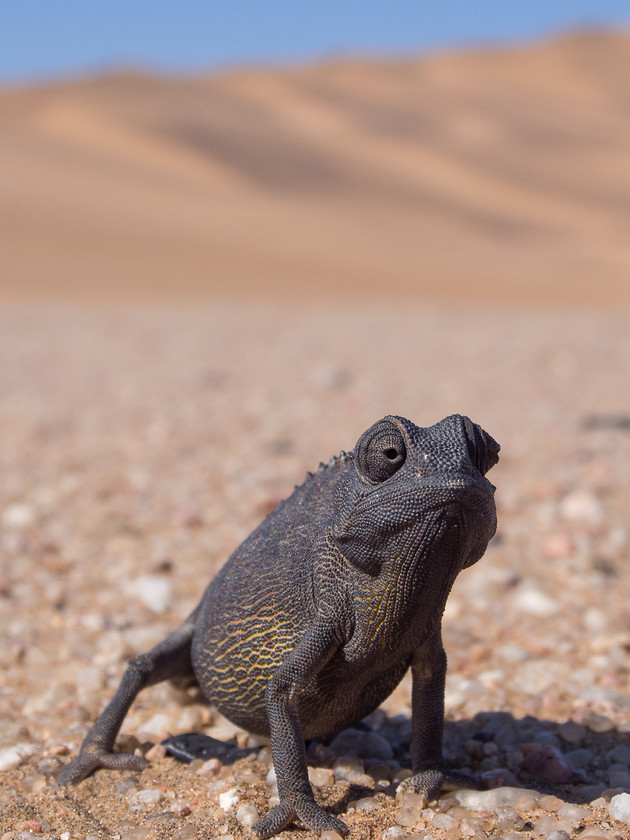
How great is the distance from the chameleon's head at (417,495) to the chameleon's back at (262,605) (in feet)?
0.73

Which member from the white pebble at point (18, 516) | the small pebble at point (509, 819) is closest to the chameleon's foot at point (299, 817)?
the small pebble at point (509, 819)

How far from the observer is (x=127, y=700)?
3.74 metres

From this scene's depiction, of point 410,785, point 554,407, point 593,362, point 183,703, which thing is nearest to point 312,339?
point 593,362

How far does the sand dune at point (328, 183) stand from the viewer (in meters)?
31.6

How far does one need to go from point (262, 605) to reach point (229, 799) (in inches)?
26.2

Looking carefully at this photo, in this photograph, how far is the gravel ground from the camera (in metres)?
3.38

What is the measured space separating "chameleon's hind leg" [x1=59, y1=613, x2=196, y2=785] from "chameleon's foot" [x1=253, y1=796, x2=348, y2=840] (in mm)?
825

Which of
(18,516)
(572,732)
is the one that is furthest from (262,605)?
(18,516)

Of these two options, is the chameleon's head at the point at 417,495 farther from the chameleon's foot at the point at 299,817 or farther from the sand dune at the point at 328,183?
the sand dune at the point at 328,183

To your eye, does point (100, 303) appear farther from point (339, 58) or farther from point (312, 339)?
point (339, 58)

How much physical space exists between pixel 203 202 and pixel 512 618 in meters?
36.9

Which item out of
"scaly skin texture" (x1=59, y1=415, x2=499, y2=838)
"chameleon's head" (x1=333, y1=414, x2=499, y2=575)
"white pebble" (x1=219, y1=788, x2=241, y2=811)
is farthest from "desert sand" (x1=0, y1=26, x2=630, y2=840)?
"chameleon's head" (x1=333, y1=414, x2=499, y2=575)

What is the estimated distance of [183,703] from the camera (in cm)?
434

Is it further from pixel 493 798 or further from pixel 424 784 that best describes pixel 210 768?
pixel 493 798
